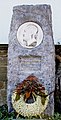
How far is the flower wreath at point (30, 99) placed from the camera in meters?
5.51

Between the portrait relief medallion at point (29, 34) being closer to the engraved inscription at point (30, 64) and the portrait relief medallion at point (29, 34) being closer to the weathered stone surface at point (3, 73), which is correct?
the engraved inscription at point (30, 64)

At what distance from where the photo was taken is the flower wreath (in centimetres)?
551

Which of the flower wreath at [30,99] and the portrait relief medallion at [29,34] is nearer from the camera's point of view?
the flower wreath at [30,99]

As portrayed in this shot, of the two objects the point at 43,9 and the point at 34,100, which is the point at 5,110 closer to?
the point at 34,100

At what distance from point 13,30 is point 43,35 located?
41 centimetres

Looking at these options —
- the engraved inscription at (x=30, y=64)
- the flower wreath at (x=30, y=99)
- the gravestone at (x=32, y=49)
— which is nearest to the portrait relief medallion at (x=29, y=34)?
the gravestone at (x=32, y=49)

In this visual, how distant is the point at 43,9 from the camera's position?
5.79 m

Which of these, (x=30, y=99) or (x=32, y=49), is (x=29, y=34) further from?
(x=30, y=99)

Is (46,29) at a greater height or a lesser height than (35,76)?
greater

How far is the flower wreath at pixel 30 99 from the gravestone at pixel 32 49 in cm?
18

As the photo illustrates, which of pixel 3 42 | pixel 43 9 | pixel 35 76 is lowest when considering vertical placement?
pixel 35 76

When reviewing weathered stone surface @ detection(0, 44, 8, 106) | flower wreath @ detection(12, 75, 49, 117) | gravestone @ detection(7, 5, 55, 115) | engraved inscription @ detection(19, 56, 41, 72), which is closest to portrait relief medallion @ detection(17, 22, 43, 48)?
gravestone @ detection(7, 5, 55, 115)

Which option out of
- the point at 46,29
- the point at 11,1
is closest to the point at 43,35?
the point at 46,29

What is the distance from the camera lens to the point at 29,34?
5.80 meters
